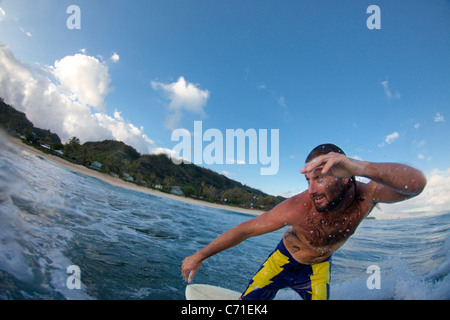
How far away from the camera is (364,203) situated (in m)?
2.19

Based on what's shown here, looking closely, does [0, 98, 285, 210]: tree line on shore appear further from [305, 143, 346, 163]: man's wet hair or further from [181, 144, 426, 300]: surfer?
[305, 143, 346, 163]: man's wet hair

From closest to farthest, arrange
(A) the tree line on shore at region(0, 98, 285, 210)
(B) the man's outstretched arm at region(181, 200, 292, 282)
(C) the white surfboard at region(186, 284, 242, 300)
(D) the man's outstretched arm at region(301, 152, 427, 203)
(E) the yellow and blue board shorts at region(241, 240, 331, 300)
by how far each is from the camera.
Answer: (D) the man's outstretched arm at region(301, 152, 427, 203), (B) the man's outstretched arm at region(181, 200, 292, 282), (E) the yellow and blue board shorts at region(241, 240, 331, 300), (C) the white surfboard at region(186, 284, 242, 300), (A) the tree line on shore at region(0, 98, 285, 210)

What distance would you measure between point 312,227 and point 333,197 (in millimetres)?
538

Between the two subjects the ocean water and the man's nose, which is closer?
the man's nose

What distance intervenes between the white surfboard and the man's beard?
2096 mm

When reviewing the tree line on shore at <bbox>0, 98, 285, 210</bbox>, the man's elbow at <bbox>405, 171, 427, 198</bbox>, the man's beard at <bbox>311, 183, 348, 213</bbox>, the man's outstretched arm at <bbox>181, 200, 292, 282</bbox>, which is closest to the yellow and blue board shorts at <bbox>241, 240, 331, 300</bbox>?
the man's outstretched arm at <bbox>181, 200, 292, 282</bbox>

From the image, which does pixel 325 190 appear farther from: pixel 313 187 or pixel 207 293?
pixel 207 293

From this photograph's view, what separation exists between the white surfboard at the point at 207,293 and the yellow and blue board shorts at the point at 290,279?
1.73 ft

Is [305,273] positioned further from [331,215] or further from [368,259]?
[368,259]

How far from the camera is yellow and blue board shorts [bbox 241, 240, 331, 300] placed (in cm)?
253

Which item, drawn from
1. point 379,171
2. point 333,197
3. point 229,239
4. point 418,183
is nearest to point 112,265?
point 229,239

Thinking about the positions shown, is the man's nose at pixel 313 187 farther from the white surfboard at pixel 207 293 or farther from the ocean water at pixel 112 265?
the ocean water at pixel 112 265
